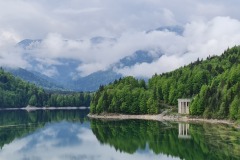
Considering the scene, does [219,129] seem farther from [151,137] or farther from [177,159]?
[177,159]

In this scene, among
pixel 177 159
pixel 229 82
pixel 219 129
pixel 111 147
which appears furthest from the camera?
pixel 229 82

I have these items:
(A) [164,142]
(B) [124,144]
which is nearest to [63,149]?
(B) [124,144]

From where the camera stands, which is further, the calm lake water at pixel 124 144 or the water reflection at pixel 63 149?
the water reflection at pixel 63 149

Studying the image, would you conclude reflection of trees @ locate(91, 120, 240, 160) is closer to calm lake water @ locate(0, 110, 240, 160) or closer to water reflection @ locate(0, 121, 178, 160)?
calm lake water @ locate(0, 110, 240, 160)

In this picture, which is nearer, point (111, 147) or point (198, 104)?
point (111, 147)

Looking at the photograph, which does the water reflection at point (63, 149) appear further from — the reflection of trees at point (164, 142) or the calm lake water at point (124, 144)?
the reflection of trees at point (164, 142)

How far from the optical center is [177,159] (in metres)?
95.9

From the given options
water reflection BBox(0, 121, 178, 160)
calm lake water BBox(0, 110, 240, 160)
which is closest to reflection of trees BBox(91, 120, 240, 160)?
calm lake water BBox(0, 110, 240, 160)

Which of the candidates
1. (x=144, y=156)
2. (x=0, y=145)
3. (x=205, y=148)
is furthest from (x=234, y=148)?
(x=0, y=145)

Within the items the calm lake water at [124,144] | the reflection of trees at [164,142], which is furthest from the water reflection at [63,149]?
the reflection of trees at [164,142]

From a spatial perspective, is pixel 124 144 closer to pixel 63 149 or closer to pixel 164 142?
pixel 164 142

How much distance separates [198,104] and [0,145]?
88914 mm

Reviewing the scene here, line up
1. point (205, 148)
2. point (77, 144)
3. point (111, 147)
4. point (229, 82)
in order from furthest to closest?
1. point (229, 82)
2. point (77, 144)
3. point (111, 147)
4. point (205, 148)

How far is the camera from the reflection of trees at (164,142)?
98062mm
